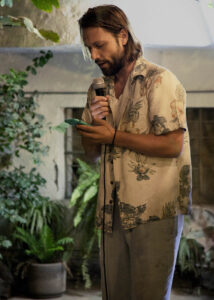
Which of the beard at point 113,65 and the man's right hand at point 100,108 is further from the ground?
the beard at point 113,65

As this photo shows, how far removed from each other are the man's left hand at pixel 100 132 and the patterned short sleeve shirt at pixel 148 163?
65 mm

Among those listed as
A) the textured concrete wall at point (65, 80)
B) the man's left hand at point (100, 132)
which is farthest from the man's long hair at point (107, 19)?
the textured concrete wall at point (65, 80)

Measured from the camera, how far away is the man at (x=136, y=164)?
1.81 meters

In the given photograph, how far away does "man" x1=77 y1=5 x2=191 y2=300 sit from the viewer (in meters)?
1.81

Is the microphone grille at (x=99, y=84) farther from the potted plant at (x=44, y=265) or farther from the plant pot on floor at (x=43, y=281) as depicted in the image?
the plant pot on floor at (x=43, y=281)

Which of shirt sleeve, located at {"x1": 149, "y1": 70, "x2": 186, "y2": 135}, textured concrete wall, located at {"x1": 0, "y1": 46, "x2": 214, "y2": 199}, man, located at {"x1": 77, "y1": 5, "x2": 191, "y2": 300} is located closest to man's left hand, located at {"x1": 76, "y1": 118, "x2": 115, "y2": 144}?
man, located at {"x1": 77, "y1": 5, "x2": 191, "y2": 300}

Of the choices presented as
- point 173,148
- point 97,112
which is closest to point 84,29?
point 97,112

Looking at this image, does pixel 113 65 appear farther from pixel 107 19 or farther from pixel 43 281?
pixel 43 281

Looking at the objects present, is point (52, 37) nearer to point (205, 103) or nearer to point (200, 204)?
point (205, 103)

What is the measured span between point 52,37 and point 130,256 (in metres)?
1.17

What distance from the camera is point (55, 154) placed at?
5250 mm

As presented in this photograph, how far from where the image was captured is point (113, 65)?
1907 millimetres

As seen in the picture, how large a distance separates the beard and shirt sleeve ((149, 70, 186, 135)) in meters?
0.16

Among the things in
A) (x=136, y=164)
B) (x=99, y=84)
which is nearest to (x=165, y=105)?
(x=136, y=164)
